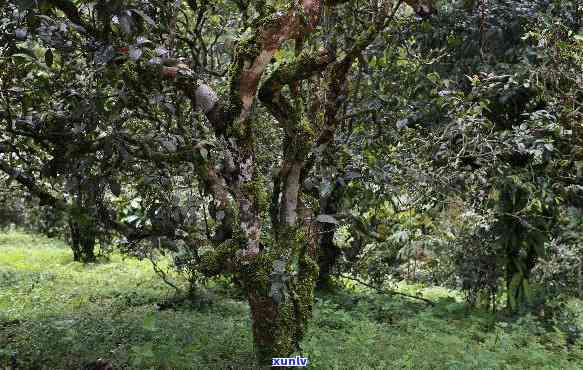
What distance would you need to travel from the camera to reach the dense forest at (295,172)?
11.8ft

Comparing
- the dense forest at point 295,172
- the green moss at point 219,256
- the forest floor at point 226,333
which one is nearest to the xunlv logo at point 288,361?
the dense forest at point 295,172

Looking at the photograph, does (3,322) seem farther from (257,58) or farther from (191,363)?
(257,58)

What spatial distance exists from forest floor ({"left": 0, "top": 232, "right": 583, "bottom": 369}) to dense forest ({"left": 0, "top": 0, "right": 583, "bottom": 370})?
4 centimetres

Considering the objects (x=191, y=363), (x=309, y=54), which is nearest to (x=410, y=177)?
(x=309, y=54)

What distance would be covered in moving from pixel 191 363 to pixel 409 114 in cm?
265

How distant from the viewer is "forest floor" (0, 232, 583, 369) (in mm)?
4434

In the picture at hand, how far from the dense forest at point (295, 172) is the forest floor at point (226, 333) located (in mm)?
35

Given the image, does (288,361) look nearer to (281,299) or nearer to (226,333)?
(281,299)

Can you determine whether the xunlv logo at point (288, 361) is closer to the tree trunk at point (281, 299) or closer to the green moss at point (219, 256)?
the tree trunk at point (281, 299)

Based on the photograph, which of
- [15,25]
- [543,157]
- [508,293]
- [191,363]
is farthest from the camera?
[508,293]

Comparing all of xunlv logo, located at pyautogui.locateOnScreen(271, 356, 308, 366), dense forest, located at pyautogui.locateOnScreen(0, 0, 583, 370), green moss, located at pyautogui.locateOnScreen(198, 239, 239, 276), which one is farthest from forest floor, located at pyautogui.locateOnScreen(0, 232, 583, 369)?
green moss, located at pyautogui.locateOnScreen(198, 239, 239, 276)

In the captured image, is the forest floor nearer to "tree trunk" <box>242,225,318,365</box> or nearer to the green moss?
"tree trunk" <box>242,225,318,365</box>

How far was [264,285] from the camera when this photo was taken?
3586mm

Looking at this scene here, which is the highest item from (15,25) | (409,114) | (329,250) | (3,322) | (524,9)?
(524,9)
